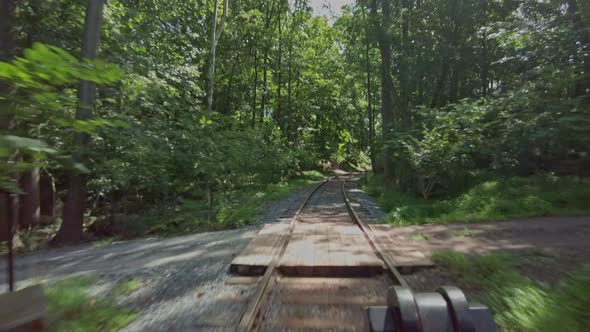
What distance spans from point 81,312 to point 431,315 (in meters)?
→ 3.15

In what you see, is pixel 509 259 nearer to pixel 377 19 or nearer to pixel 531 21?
pixel 531 21

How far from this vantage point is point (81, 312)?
3.33m

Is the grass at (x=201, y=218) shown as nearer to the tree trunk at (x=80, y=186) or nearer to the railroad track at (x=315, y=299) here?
the tree trunk at (x=80, y=186)

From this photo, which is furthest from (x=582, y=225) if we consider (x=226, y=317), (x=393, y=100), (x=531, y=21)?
(x=393, y=100)

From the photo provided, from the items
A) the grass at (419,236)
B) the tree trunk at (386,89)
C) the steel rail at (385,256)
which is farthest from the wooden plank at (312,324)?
the tree trunk at (386,89)

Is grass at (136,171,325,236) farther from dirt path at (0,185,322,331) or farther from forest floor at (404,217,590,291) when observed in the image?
forest floor at (404,217,590,291)

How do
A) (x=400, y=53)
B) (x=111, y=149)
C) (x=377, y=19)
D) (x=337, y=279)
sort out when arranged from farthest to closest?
(x=400, y=53) < (x=377, y=19) < (x=111, y=149) < (x=337, y=279)

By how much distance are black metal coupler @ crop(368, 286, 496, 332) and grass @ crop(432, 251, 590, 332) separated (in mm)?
1137

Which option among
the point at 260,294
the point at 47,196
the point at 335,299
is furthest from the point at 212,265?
the point at 47,196

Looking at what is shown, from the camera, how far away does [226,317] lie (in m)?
3.28

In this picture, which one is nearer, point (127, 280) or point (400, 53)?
point (127, 280)

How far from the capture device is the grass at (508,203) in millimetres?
8680

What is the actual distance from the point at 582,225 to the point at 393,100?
16939 millimetres

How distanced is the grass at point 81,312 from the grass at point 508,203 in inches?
261
